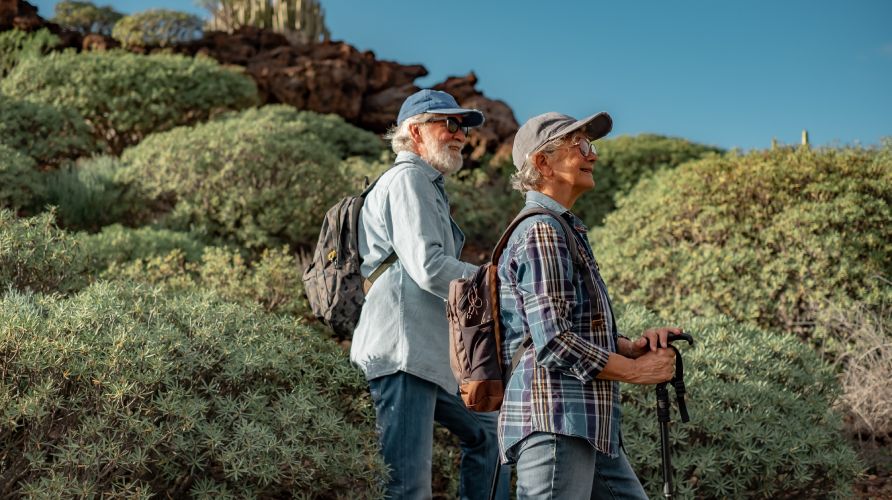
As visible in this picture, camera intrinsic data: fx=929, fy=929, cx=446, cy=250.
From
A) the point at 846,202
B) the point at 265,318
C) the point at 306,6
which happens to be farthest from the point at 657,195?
the point at 306,6

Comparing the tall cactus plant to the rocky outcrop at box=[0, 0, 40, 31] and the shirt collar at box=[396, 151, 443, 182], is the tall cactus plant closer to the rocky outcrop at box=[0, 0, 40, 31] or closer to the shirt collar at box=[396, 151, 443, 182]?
the rocky outcrop at box=[0, 0, 40, 31]

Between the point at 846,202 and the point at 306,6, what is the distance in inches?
954

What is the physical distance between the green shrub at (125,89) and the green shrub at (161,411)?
12136mm

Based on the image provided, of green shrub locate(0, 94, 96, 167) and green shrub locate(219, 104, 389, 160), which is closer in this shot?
green shrub locate(0, 94, 96, 167)

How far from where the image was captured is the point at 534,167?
3.02 meters

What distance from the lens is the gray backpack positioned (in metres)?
3.99

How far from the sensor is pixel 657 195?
369 inches

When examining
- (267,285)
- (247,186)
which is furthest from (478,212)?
(267,285)

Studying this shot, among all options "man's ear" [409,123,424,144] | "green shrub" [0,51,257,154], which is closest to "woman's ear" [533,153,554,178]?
"man's ear" [409,123,424,144]

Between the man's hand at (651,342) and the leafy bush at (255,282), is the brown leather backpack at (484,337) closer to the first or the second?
the man's hand at (651,342)

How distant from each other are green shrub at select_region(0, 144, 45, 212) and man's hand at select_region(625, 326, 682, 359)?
29.4 feet

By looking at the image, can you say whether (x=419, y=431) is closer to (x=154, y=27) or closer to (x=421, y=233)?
(x=421, y=233)

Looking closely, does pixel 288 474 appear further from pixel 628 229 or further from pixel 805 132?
pixel 805 132

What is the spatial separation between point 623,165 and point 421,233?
13.5 metres
